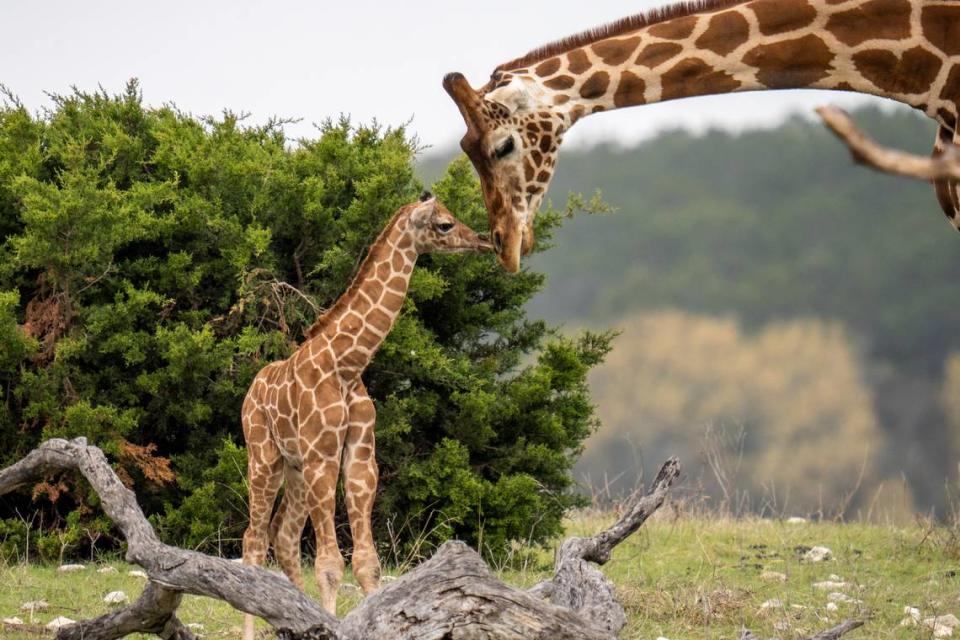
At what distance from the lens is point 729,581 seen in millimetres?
8477

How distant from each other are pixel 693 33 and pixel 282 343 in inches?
196

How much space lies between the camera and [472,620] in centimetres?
430

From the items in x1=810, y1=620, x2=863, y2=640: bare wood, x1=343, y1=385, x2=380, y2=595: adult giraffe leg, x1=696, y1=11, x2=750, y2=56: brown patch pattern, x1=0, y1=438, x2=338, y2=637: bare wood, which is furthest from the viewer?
x1=343, y1=385, x2=380, y2=595: adult giraffe leg

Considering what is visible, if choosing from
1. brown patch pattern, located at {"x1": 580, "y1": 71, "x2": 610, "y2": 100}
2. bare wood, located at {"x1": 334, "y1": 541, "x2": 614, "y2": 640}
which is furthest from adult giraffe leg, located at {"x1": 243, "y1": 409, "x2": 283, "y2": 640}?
brown patch pattern, located at {"x1": 580, "y1": 71, "x2": 610, "y2": 100}

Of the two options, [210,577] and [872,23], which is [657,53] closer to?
[872,23]

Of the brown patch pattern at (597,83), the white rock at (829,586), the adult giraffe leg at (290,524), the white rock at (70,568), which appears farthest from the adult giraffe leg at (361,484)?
the white rock at (829,586)

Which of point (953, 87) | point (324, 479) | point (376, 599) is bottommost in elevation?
point (376, 599)

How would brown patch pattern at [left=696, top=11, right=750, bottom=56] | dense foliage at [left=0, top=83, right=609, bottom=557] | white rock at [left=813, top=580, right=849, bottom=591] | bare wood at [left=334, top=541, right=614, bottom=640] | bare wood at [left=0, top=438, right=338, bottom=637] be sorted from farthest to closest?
dense foliage at [left=0, top=83, right=609, bottom=557], white rock at [left=813, top=580, right=849, bottom=591], brown patch pattern at [left=696, top=11, right=750, bottom=56], bare wood at [left=0, top=438, right=338, bottom=637], bare wood at [left=334, top=541, right=614, bottom=640]

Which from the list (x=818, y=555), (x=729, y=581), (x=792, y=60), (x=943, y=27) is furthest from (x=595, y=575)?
(x=818, y=555)

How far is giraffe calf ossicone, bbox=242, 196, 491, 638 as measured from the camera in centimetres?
594

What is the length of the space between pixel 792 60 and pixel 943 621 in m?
3.56

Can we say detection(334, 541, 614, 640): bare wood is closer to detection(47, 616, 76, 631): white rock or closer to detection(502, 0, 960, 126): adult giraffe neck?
detection(502, 0, 960, 126): adult giraffe neck

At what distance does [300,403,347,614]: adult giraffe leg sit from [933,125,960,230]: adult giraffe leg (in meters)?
2.94

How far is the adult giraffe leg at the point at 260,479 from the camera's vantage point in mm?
6211
